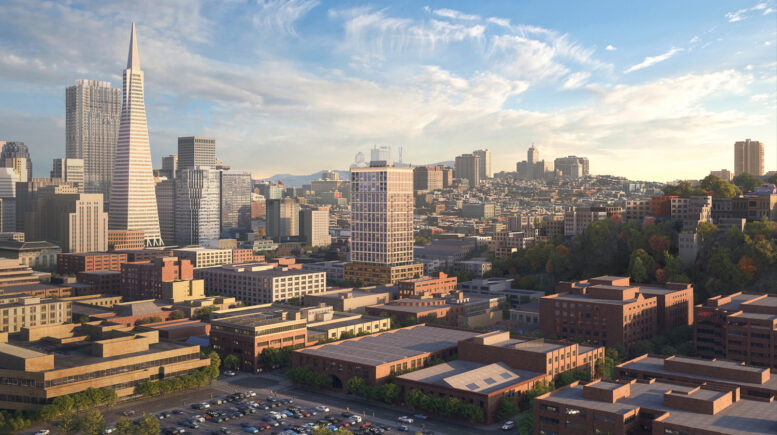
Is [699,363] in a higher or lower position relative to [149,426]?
higher

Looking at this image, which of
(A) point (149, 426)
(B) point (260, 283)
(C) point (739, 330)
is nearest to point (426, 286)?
(B) point (260, 283)

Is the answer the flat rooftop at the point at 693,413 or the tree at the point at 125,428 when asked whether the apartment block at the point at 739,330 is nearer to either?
the flat rooftop at the point at 693,413

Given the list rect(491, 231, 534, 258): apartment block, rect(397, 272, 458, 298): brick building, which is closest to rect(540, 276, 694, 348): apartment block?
rect(397, 272, 458, 298): brick building

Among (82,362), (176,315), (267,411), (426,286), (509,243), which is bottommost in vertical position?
(267,411)

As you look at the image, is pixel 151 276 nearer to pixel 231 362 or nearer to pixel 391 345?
pixel 231 362

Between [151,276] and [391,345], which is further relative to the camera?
[151,276]

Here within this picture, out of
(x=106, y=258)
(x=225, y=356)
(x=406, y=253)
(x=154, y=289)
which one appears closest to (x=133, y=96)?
(x=106, y=258)
